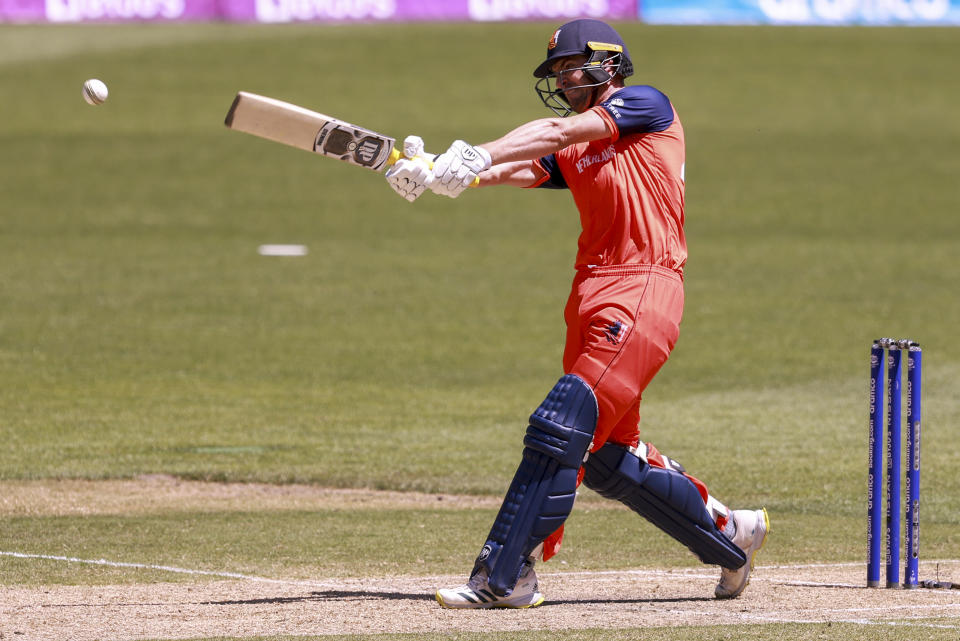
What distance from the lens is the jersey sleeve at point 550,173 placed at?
265 inches

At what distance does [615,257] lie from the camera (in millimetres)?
6285

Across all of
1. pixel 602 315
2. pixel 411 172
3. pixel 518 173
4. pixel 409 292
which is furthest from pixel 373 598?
pixel 409 292

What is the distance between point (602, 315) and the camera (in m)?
6.14

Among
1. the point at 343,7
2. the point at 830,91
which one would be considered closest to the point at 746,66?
the point at 830,91

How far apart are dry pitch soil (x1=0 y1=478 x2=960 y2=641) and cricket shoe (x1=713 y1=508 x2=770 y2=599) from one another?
66 mm

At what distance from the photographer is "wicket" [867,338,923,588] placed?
6.60 m

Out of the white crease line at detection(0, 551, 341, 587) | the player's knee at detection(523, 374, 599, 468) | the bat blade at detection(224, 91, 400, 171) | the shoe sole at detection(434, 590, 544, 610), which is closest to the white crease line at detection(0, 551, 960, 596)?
the white crease line at detection(0, 551, 341, 587)

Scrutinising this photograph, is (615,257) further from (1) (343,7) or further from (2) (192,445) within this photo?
(1) (343,7)

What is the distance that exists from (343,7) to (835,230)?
59.4 ft

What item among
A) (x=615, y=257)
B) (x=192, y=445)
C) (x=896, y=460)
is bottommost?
(x=192, y=445)

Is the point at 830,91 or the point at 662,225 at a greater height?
the point at 830,91

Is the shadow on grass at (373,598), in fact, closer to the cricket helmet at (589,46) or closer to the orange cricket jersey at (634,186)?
the orange cricket jersey at (634,186)

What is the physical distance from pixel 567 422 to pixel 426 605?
967 mm

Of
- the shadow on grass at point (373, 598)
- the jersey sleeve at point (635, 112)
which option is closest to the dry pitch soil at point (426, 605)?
the shadow on grass at point (373, 598)
